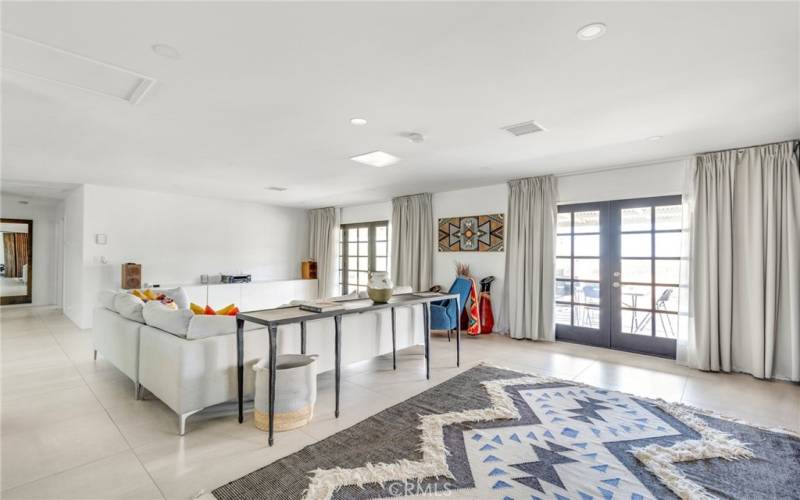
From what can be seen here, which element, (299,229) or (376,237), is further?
(299,229)

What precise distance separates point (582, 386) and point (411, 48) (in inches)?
126

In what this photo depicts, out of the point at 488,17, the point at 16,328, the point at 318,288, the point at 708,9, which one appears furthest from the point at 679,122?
the point at 16,328

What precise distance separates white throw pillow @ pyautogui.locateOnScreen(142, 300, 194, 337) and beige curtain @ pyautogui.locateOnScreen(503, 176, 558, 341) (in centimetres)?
428

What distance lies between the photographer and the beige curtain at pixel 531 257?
5.21 meters

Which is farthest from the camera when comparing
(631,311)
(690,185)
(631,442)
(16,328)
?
(16,328)

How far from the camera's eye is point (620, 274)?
4797 mm

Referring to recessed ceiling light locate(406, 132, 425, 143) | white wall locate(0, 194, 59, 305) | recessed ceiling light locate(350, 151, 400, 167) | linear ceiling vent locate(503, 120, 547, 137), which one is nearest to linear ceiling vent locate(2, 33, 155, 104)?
recessed ceiling light locate(406, 132, 425, 143)

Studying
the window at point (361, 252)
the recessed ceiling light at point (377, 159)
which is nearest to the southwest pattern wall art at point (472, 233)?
the window at point (361, 252)

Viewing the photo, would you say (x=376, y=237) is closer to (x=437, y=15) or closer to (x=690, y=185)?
(x=690, y=185)

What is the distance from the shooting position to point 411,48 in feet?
6.70

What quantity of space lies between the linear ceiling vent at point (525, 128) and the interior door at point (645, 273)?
7.35ft

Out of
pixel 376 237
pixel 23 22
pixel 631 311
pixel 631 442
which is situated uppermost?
pixel 23 22

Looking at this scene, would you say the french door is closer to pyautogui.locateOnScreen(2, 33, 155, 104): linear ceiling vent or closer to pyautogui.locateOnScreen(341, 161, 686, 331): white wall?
pyautogui.locateOnScreen(341, 161, 686, 331): white wall

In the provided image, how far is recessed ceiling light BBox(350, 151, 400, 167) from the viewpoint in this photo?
163 inches
